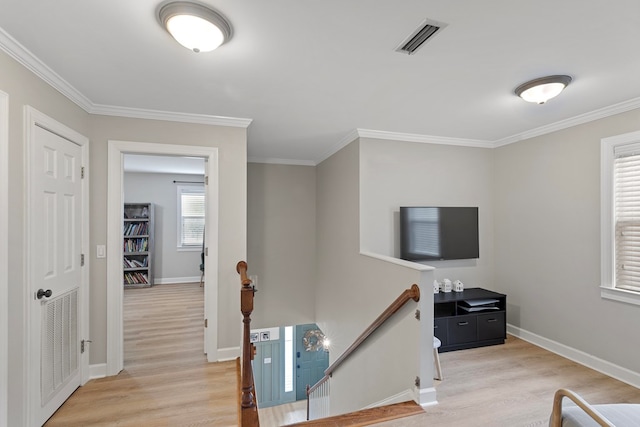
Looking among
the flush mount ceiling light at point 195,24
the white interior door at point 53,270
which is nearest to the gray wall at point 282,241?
the white interior door at point 53,270

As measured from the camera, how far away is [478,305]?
338cm

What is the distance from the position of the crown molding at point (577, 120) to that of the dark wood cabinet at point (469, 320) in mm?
1940

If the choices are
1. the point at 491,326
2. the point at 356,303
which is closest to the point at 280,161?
the point at 356,303

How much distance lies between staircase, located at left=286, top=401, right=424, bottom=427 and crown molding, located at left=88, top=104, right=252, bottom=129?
2.69 meters

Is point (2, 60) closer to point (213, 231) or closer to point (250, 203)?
point (213, 231)

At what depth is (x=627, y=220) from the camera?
2.74 metres

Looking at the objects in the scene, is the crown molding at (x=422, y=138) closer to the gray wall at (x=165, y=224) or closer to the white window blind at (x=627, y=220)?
the white window blind at (x=627, y=220)

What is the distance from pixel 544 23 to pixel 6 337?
11.3 feet

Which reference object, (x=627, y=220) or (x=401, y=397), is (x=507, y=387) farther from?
(x=627, y=220)

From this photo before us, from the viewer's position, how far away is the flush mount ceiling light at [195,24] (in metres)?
1.45

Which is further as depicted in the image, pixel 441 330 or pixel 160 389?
pixel 441 330

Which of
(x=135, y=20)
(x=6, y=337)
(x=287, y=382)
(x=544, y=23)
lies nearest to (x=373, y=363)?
(x=6, y=337)

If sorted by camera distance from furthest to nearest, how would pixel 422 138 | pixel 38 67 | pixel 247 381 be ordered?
pixel 422 138 → pixel 38 67 → pixel 247 381

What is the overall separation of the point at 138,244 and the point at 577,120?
7463 millimetres
